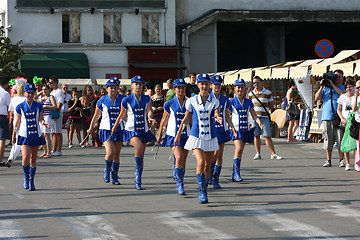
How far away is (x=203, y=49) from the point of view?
4869cm

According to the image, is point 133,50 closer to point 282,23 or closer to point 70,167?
point 282,23

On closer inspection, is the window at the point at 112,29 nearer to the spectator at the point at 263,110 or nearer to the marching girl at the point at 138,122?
the spectator at the point at 263,110

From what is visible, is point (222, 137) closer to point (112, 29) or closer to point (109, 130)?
point (109, 130)

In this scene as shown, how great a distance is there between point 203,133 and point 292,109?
1320 cm

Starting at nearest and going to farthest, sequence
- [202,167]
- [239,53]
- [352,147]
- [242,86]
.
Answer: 1. [202,167]
2. [242,86]
3. [352,147]
4. [239,53]

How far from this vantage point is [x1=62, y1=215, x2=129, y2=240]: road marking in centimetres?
808

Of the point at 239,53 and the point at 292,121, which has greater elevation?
the point at 239,53

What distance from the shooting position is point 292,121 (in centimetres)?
2359

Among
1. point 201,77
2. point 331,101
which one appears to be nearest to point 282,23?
point 331,101

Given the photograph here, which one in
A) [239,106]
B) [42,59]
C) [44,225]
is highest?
[42,59]

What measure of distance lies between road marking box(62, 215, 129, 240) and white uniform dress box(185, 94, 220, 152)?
1889 millimetres

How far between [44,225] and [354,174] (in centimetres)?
693

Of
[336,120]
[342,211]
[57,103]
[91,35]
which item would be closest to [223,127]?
[342,211]

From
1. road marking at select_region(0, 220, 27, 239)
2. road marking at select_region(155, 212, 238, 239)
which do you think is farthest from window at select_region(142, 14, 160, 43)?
road marking at select_region(0, 220, 27, 239)
